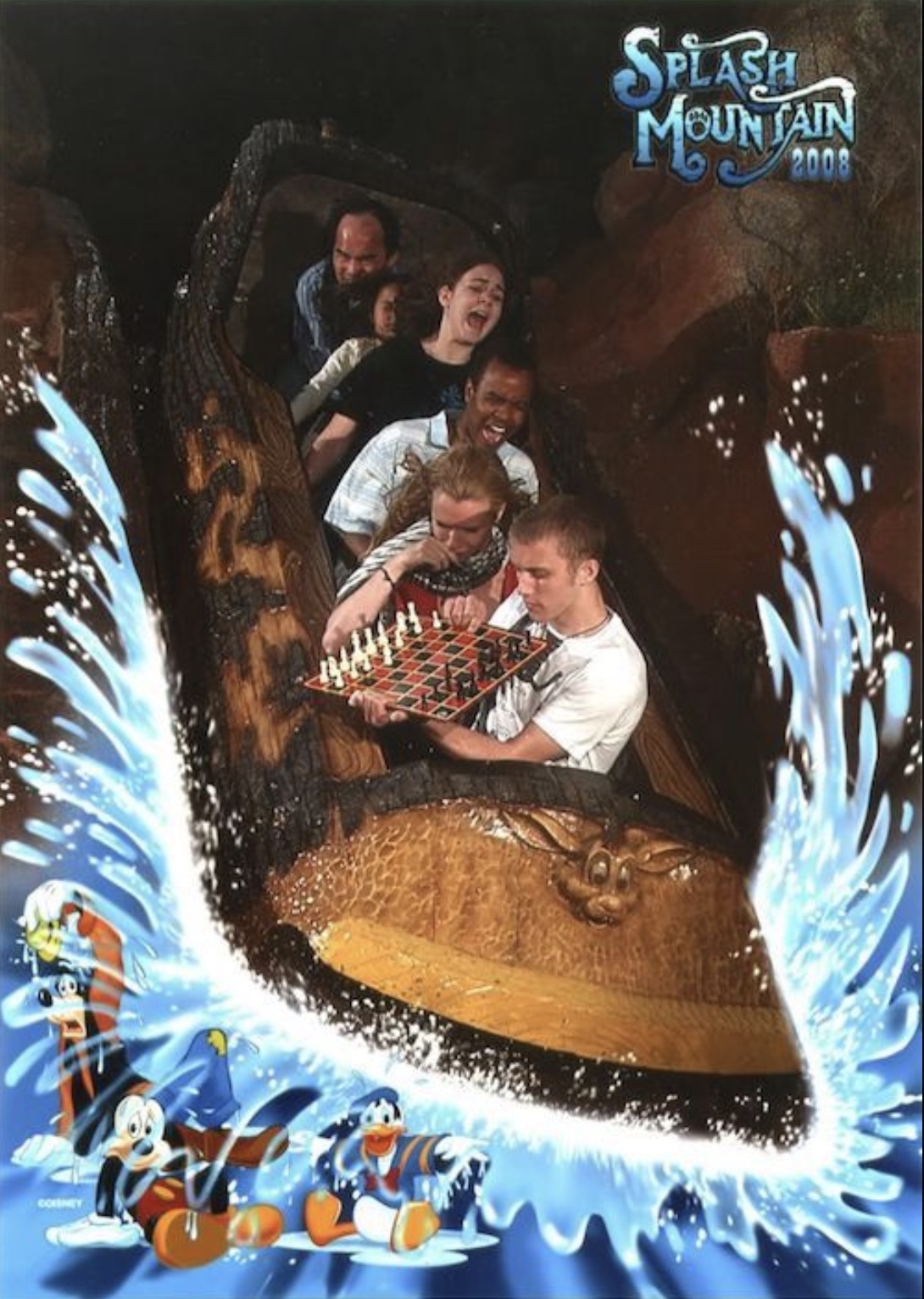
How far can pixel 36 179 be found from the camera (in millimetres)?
2680

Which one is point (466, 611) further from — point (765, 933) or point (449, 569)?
point (765, 933)

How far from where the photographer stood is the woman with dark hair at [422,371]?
2.67 m

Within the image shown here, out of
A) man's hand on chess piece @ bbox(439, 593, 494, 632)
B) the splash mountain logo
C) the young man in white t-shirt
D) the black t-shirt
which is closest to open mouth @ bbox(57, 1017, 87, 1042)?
the young man in white t-shirt

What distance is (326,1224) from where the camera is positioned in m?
2.52

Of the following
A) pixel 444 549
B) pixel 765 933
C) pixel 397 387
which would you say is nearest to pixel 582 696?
pixel 444 549

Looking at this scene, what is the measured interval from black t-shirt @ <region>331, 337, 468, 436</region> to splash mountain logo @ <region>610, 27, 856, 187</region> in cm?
54

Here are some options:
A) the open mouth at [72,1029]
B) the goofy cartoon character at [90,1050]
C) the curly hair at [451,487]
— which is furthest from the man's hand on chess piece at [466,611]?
the open mouth at [72,1029]

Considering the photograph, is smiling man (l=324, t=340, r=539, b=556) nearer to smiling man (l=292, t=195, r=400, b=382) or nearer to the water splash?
smiling man (l=292, t=195, r=400, b=382)

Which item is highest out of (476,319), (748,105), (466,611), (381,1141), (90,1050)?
(748,105)

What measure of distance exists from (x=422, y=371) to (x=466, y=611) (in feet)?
1.42

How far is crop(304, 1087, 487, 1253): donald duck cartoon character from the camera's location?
2500mm

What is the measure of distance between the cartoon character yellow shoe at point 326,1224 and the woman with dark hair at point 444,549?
99 cm

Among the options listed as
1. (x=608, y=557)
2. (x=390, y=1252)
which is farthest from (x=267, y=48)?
(x=390, y=1252)

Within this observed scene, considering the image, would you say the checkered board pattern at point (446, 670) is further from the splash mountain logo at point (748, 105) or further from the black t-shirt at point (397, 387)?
the splash mountain logo at point (748, 105)
